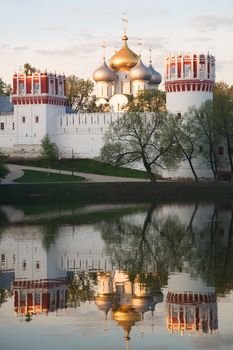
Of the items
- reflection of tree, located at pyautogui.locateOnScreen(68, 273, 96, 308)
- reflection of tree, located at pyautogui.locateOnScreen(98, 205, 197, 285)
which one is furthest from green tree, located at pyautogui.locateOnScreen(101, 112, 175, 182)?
reflection of tree, located at pyautogui.locateOnScreen(68, 273, 96, 308)

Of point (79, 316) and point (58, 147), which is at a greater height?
point (58, 147)

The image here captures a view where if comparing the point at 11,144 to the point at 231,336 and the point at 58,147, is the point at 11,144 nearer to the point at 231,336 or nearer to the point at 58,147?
the point at 58,147

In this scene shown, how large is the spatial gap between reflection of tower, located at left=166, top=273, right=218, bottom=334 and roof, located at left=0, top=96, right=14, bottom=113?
180 ft

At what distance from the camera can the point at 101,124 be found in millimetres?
64625

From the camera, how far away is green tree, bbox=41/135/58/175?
2440 inches

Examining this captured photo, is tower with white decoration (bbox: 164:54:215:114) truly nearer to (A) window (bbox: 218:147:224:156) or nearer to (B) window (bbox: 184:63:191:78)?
(B) window (bbox: 184:63:191:78)

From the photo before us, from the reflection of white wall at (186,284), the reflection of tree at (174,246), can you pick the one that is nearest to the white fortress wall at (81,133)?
the reflection of tree at (174,246)

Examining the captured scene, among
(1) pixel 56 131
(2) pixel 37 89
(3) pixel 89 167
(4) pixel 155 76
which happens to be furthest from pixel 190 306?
(4) pixel 155 76

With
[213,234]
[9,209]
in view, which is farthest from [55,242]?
[9,209]

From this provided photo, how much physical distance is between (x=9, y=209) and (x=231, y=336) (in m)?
29.2

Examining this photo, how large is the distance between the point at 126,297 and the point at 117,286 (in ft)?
4.01

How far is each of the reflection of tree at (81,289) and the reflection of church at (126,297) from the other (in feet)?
0.54

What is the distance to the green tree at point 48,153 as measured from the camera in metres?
62.0

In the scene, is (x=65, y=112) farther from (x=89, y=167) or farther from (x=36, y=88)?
(x=89, y=167)
